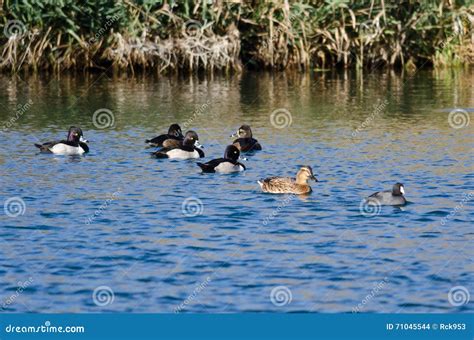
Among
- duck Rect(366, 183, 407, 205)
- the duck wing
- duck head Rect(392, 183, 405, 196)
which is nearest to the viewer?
duck Rect(366, 183, 407, 205)

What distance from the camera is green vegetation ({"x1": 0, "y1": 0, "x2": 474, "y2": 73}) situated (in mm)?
41188

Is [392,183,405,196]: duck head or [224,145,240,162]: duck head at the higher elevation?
[224,145,240,162]: duck head

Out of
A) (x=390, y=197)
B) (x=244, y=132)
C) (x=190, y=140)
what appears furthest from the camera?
(x=244, y=132)

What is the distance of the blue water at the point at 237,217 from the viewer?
14633mm


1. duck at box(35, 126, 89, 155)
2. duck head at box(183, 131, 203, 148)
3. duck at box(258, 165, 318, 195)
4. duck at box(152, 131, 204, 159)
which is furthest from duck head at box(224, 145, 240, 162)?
duck at box(35, 126, 89, 155)

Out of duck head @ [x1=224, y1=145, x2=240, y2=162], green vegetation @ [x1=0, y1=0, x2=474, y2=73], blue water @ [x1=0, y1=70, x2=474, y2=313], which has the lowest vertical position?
blue water @ [x1=0, y1=70, x2=474, y2=313]

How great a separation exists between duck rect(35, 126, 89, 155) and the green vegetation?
14723 mm

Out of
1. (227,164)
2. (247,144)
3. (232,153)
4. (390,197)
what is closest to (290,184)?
(390,197)

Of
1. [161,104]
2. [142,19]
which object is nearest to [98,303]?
[161,104]

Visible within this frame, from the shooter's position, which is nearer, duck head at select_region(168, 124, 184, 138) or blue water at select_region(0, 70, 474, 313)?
blue water at select_region(0, 70, 474, 313)

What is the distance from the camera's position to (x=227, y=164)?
917 inches

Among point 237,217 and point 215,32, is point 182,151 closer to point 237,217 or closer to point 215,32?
point 237,217

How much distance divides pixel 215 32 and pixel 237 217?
79.6 ft

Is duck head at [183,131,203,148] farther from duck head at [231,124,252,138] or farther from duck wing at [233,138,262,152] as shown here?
duck head at [231,124,252,138]
